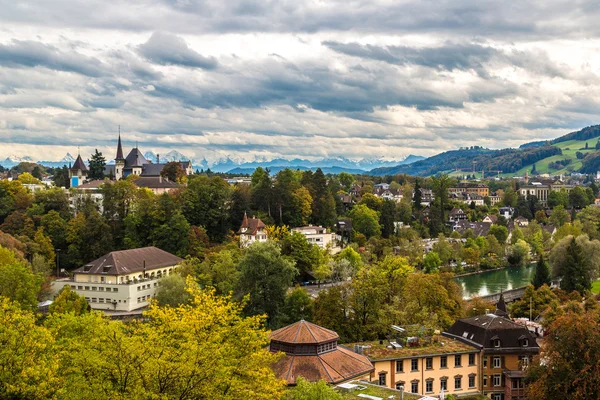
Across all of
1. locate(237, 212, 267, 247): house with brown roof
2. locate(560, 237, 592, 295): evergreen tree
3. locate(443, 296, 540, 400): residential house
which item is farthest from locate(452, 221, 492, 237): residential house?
locate(443, 296, 540, 400): residential house

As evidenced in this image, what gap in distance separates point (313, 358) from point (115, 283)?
30.9 metres

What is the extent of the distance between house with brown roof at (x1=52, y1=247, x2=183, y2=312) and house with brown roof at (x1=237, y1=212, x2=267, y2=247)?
12.2m

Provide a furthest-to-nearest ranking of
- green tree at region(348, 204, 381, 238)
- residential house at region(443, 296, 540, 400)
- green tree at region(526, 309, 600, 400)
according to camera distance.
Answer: green tree at region(348, 204, 381, 238), residential house at region(443, 296, 540, 400), green tree at region(526, 309, 600, 400)

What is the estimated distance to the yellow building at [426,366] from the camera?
99.9 ft

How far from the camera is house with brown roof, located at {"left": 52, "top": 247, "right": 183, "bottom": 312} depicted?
53031 millimetres

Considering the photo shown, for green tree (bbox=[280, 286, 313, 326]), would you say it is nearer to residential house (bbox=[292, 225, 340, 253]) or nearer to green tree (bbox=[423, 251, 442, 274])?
residential house (bbox=[292, 225, 340, 253])

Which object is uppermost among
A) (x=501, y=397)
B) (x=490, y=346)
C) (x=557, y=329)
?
(x=557, y=329)

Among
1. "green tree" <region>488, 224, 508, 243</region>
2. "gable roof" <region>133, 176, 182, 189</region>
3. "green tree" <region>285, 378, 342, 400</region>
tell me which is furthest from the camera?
"green tree" <region>488, 224, 508, 243</region>

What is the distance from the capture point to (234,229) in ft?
233

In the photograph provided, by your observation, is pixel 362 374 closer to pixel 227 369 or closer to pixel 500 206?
pixel 227 369

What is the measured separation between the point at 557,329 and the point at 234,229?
4800cm

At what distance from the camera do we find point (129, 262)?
55.5m

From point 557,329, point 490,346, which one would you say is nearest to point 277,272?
point 490,346

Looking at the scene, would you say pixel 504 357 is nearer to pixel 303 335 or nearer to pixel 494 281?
pixel 303 335
